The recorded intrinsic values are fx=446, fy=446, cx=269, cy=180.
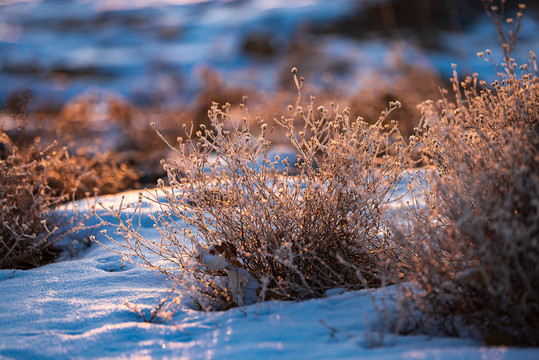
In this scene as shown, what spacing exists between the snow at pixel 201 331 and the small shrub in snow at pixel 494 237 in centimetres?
13

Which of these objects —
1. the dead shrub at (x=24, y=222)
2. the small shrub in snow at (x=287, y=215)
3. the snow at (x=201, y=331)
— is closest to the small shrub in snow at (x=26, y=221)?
the dead shrub at (x=24, y=222)

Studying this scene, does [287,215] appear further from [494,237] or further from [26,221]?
[26,221]

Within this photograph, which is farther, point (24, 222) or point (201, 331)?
point (24, 222)

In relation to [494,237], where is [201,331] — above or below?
below

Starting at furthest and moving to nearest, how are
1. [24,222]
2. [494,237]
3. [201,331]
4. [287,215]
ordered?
[24,222] < [287,215] < [201,331] < [494,237]

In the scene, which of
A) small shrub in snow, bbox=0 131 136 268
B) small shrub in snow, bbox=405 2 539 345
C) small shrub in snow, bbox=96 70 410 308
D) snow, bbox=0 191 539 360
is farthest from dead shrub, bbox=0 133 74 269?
small shrub in snow, bbox=405 2 539 345

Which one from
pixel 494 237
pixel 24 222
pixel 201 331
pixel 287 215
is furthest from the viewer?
pixel 24 222

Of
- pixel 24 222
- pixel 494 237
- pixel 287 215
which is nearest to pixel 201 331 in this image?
pixel 287 215

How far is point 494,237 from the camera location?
1.60 m

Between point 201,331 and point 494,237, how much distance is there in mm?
1182

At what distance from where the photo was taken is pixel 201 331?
1.82 m

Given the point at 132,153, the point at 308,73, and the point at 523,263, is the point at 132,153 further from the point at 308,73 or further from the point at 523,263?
the point at 308,73

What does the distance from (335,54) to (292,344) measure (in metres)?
21.4

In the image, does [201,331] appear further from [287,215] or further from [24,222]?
[24,222]
